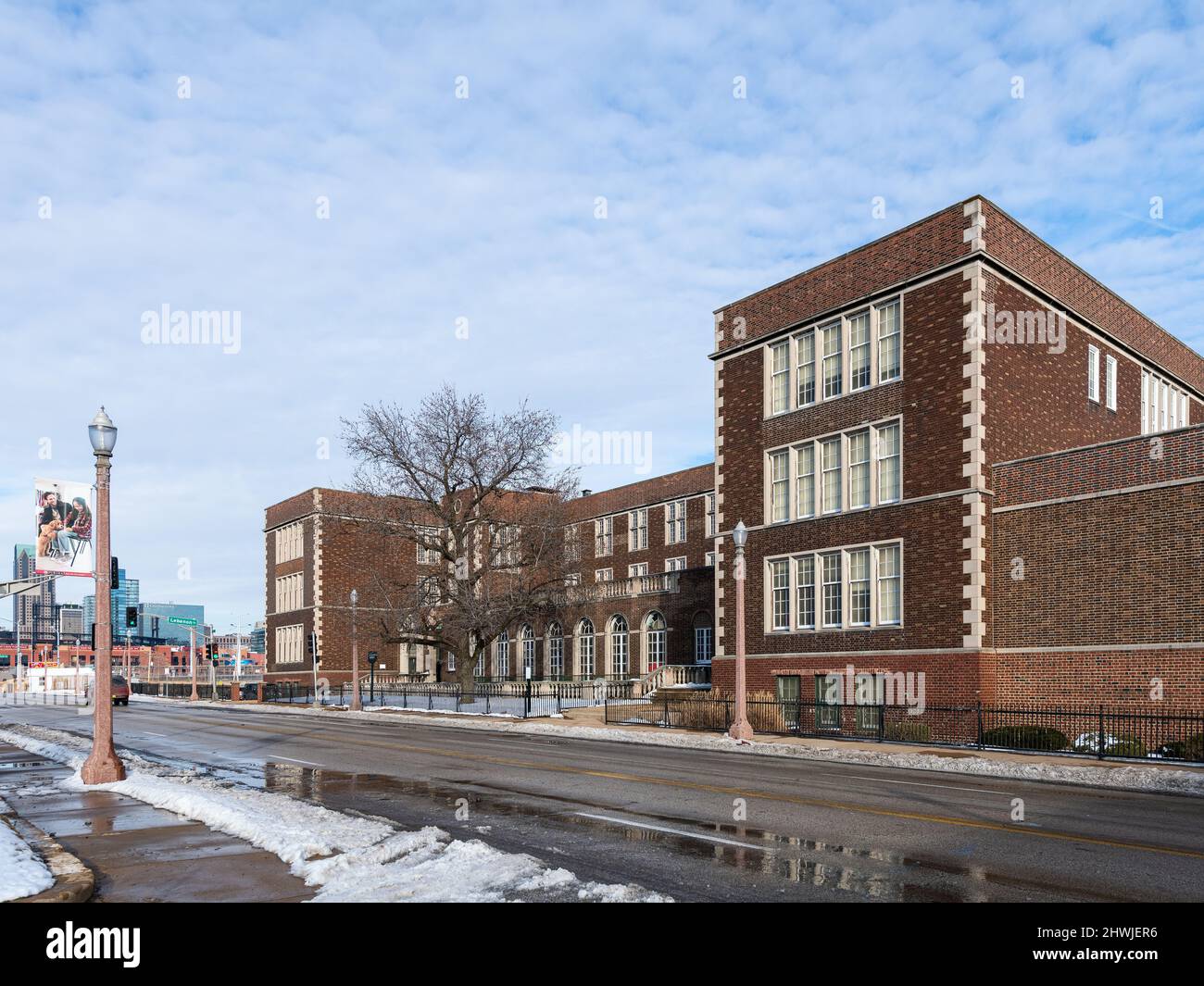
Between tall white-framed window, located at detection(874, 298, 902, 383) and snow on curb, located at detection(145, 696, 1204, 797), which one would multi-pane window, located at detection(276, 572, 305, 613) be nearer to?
snow on curb, located at detection(145, 696, 1204, 797)

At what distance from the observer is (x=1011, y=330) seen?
29078 millimetres

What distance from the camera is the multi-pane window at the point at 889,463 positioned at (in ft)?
98.9

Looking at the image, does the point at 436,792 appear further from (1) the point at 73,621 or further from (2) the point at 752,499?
(1) the point at 73,621

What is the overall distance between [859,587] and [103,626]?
21.4 m

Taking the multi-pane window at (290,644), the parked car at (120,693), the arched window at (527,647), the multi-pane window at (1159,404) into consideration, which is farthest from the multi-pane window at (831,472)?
the multi-pane window at (290,644)

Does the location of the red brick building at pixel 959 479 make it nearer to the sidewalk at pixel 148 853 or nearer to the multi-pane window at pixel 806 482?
the multi-pane window at pixel 806 482

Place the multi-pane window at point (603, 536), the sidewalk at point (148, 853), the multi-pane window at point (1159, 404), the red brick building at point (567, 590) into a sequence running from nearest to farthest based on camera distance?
the sidewalk at point (148, 853), the multi-pane window at point (1159, 404), the red brick building at point (567, 590), the multi-pane window at point (603, 536)

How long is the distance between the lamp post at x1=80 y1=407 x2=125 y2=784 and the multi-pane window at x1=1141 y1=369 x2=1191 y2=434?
1298 inches

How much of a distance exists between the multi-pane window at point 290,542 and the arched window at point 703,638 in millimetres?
34092

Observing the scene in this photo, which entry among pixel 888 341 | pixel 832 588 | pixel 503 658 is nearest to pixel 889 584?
pixel 832 588

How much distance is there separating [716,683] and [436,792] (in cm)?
2089

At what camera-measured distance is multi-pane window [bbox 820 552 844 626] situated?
104ft
